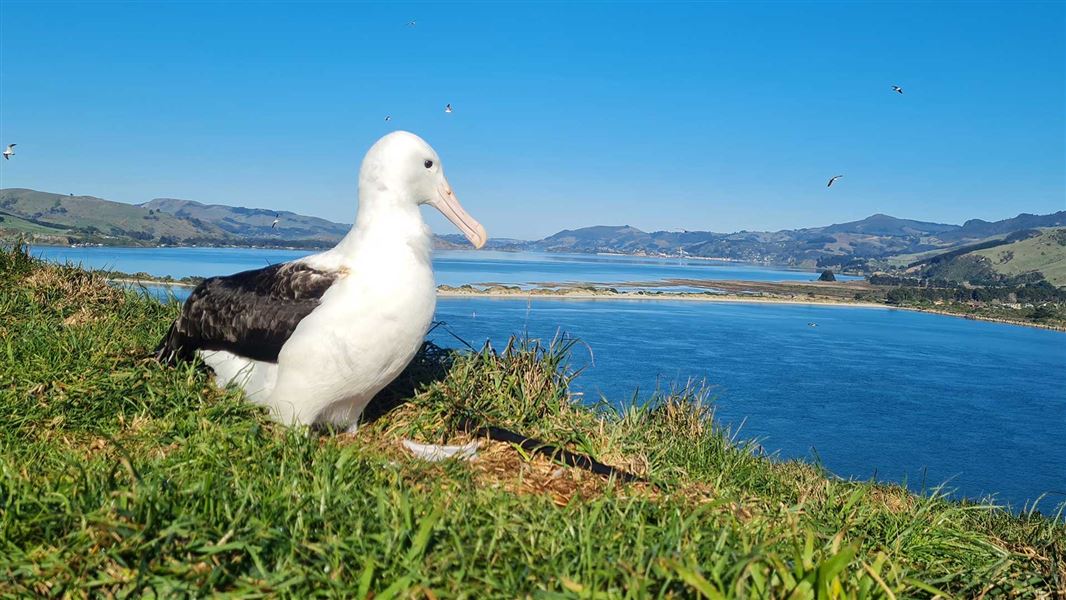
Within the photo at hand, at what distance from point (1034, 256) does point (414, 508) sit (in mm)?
210768

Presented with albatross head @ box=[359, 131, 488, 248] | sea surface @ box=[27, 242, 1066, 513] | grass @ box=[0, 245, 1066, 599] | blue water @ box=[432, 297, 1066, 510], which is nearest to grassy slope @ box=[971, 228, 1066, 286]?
sea surface @ box=[27, 242, 1066, 513]

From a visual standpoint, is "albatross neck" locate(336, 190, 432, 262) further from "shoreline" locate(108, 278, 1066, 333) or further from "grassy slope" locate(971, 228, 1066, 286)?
"grassy slope" locate(971, 228, 1066, 286)

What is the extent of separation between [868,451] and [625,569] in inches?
1512

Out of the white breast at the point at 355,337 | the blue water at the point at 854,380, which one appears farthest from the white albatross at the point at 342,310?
the blue water at the point at 854,380

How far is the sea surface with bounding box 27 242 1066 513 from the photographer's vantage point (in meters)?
34.8

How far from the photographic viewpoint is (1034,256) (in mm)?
179000

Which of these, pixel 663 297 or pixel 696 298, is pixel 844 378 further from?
pixel 696 298

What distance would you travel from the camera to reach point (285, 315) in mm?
4898

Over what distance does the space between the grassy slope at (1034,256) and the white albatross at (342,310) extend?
18267 cm

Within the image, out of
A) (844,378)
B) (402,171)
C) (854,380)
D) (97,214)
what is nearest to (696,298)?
(844,378)

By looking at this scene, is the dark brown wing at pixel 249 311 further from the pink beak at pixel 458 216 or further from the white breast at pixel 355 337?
the pink beak at pixel 458 216

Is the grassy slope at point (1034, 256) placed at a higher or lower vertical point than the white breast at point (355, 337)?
higher

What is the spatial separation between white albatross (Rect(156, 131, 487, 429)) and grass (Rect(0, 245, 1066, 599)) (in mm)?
266

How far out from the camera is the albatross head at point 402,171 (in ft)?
16.3
